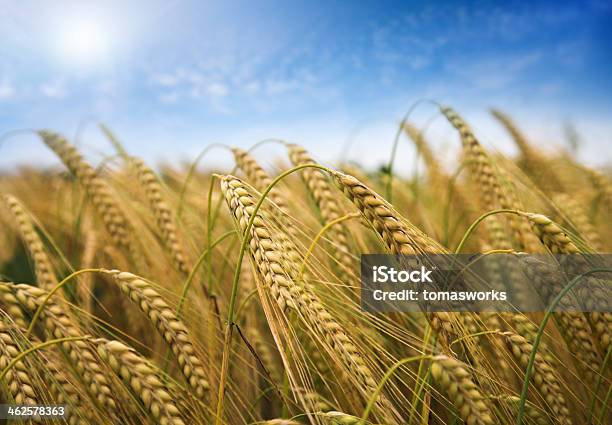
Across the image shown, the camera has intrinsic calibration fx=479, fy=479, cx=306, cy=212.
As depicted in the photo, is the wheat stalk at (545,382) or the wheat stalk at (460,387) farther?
the wheat stalk at (545,382)

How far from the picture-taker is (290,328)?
3.27ft

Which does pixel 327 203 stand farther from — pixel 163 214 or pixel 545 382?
pixel 545 382

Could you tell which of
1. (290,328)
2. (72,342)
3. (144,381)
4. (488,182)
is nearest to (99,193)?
(72,342)

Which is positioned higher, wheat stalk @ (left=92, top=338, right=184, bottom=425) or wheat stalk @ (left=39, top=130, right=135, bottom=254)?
wheat stalk @ (left=39, top=130, right=135, bottom=254)

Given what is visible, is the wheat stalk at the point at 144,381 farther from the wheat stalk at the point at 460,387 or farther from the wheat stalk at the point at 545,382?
the wheat stalk at the point at 545,382

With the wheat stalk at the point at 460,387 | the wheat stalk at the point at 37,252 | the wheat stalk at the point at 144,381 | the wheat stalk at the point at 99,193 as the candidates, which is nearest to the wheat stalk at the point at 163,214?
the wheat stalk at the point at 99,193

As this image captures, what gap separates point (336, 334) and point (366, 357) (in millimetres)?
127

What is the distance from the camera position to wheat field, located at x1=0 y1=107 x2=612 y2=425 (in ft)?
3.16

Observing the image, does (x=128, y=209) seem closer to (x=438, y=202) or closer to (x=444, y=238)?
(x=444, y=238)

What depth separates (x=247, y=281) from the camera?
65.7 inches

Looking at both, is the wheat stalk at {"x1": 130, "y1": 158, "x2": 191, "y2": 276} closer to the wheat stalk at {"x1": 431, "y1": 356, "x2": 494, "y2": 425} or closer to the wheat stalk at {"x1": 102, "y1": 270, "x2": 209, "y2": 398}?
the wheat stalk at {"x1": 102, "y1": 270, "x2": 209, "y2": 398}

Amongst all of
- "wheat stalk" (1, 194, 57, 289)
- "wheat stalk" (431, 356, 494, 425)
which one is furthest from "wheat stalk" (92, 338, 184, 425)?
"wheat stalk" (1, 194, 57, 289)

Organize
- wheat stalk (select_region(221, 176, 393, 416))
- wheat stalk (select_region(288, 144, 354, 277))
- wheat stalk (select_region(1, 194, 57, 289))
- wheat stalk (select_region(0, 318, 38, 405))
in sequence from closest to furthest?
wheat stalk (select_region(221, 176, 393, 416)) → wheat stalk (select_region(0, 318, 38, 405)) → wheat stalk (select_region(288, 144, 354, 277)) → wheat stalk (select_region(1, 194, 57, 289))

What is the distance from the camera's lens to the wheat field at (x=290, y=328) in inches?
38.0
